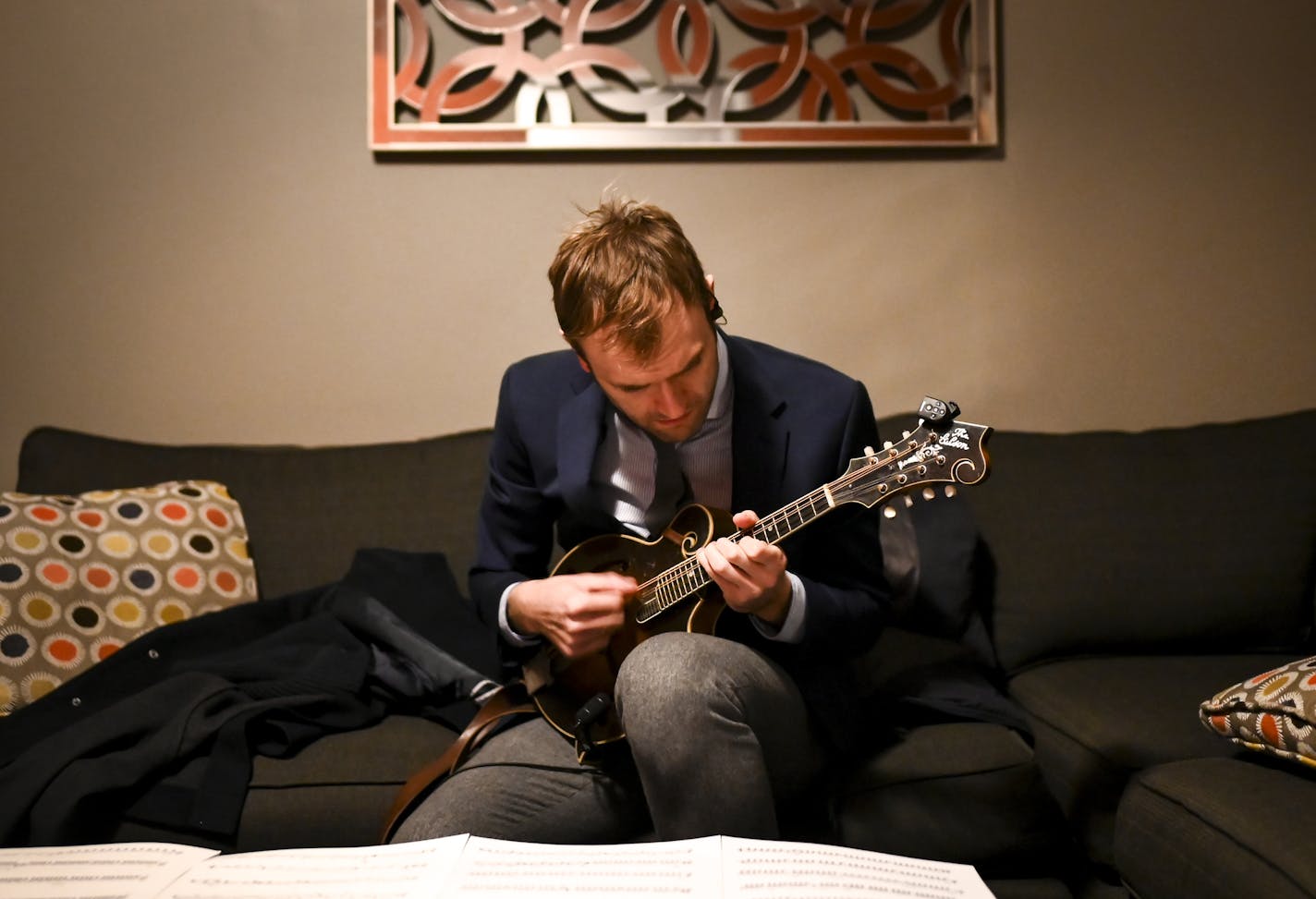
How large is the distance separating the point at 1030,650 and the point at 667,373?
3.07 ft

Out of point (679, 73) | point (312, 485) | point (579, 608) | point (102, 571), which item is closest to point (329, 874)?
point (579, 608)

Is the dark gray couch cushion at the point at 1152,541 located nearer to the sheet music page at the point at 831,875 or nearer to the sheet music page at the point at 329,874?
the sheet music page at the point at 831,875

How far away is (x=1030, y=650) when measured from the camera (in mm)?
1854

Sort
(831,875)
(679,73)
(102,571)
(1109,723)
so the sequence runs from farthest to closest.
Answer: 1. (679,73)
2. (102,571)
3. (1109,723)
4. (831,875)

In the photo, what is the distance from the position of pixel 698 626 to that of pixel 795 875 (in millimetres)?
518

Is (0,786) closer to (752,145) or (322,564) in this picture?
(322,564)

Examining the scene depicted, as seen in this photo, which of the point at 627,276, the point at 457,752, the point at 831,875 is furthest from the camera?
the point at 457,752

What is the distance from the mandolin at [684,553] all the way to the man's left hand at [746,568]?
4 centimetres

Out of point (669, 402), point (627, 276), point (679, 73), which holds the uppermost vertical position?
point (679, 73)

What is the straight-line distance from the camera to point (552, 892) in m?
0.80

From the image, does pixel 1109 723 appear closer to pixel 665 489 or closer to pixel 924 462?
pixel 924 462

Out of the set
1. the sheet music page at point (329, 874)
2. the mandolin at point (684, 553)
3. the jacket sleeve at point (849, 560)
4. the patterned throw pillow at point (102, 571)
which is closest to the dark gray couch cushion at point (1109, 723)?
the jacket sleeve at point (849, 560)

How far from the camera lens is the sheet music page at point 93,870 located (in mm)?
809

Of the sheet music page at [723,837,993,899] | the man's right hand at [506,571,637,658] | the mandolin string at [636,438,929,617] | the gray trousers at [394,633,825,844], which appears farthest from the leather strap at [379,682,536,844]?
the sheet music page at [723,837,993,899]
